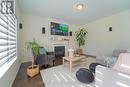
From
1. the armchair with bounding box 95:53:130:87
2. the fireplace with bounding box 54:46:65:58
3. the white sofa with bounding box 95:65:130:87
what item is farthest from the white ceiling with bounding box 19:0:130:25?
the white sofa with bounding box 95:65:130:87

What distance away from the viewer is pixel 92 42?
5.76 metres

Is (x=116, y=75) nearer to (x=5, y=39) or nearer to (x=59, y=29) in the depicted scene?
(x=5, y=39)

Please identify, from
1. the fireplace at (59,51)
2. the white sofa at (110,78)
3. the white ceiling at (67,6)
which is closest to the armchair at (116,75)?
the white sofa at (110,78)

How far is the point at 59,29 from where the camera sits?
17.6 feet

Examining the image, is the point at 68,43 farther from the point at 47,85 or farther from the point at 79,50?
the point at 47,85

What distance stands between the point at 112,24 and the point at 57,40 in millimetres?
3231

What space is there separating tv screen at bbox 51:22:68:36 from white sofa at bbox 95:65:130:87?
12.8 ft

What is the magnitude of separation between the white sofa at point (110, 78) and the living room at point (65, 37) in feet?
1.68

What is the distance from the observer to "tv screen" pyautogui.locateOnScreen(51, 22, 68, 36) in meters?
5.08

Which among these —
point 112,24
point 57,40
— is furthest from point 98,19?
point 57,40

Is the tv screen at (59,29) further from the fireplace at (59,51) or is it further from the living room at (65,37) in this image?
the fireplace at (59,51)

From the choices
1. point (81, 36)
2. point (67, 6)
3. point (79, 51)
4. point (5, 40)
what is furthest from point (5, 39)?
point (79, 51)

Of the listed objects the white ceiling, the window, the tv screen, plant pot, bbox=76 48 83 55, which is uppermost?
the white ceiling

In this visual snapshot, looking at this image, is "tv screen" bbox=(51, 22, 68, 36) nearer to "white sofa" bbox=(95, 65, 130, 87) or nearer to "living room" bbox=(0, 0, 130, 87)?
"living room" bbox=(0, 0, 130, 87)
